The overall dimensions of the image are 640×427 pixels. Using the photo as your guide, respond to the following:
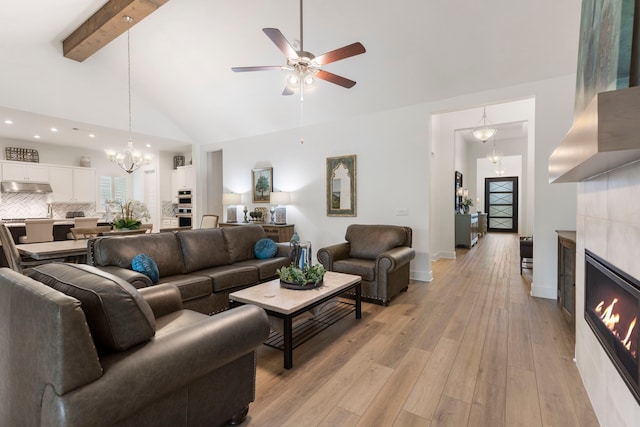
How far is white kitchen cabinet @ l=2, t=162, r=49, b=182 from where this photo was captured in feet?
22.9

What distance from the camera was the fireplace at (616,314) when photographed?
125 centimetres

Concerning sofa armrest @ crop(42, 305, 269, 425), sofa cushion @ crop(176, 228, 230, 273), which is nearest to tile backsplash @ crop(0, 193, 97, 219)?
sofa cushion @ crop(176, 228, 230, 273)

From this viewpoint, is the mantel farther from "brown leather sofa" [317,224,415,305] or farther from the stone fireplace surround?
"brown leather sofa" [317,224,415,305]

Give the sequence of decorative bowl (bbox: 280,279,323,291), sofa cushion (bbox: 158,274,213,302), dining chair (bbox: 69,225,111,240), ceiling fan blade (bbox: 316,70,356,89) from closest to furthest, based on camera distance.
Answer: decorative bowl (bbox: 280,279,323,291) → sofa cushion (bbox: 158,274,213,302) → ceiling fan blade (bbox: 316,70,356,89) → dining chair (bbox: 69,225,111,240)

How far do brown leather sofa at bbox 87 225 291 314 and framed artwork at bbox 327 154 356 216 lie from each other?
1.69m

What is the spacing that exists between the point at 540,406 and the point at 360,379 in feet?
3.61

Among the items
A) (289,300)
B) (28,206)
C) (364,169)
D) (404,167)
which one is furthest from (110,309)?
A: (28,206)

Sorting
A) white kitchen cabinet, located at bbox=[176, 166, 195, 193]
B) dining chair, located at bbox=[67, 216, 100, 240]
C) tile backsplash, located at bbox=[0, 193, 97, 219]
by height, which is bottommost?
dining chair, located at bbox=[67, 216, 100, 240]

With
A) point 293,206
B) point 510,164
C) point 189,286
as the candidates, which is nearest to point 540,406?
point 189,286

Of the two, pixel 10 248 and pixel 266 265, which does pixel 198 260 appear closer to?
pixel 266 265

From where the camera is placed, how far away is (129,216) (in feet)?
14.2

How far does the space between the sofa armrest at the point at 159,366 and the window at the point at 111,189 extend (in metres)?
9.38

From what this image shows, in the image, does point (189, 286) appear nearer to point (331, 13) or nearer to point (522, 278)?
point (331, 13)

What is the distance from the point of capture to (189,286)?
2.91 meters
